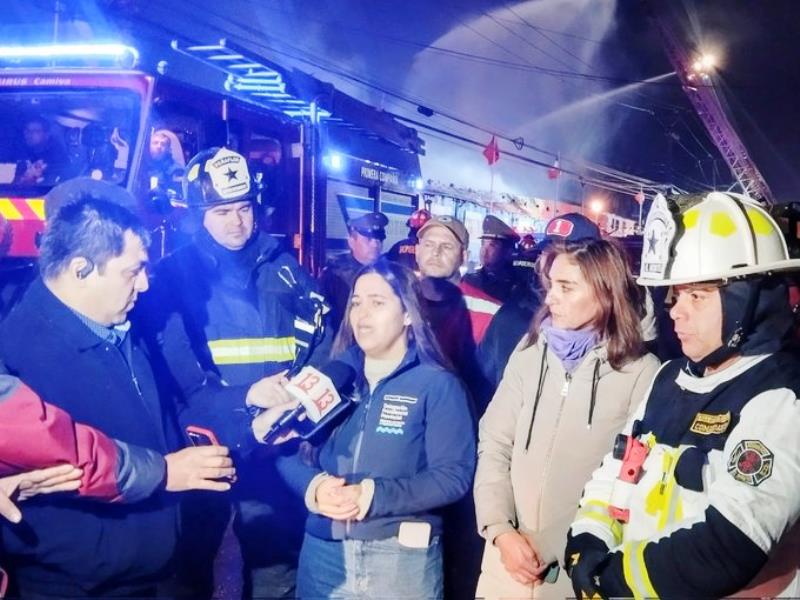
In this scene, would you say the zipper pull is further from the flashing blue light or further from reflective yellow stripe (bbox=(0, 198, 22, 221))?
the flashing blue light

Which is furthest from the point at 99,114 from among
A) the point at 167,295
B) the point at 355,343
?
the point at 355,343

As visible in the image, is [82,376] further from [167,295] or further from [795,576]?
[795,576]

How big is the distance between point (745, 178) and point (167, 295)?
4193cm

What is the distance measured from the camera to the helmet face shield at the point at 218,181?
3297mm

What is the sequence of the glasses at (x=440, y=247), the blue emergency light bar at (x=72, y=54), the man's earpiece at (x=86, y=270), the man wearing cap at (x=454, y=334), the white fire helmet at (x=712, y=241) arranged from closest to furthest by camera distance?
the white fire helmet at (x=712, y=241) → the man's earpiece at (x=86, y=270) → the man wearing cap at (x=454, y=334) → the glasses at (x=440, y=247) → the blue emergency light bar at (x=72, y=54)

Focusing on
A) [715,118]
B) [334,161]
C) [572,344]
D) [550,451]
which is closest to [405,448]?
[550,451]

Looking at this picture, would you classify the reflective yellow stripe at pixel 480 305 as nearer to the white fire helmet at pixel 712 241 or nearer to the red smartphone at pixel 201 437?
the white fire helmet at pixel 712 241

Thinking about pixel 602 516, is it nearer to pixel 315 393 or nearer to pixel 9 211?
pixel 315 393

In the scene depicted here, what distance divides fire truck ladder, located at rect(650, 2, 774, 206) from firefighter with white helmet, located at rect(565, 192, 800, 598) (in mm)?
39948

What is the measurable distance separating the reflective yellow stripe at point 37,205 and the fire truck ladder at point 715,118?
3931 cm

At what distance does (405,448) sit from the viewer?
2451 mm

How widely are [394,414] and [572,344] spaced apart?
71cm

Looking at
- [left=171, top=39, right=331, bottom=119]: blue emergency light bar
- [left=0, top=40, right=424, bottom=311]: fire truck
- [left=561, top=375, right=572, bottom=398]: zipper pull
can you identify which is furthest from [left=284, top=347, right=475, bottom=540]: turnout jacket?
[left=171, top=39, right=331, bottom=119]: blue emergency light bar

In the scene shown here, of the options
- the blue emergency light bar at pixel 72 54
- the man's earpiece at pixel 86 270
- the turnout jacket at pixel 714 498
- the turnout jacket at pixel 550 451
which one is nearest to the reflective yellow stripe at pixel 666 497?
the turnout jacket at pixel 714 498
